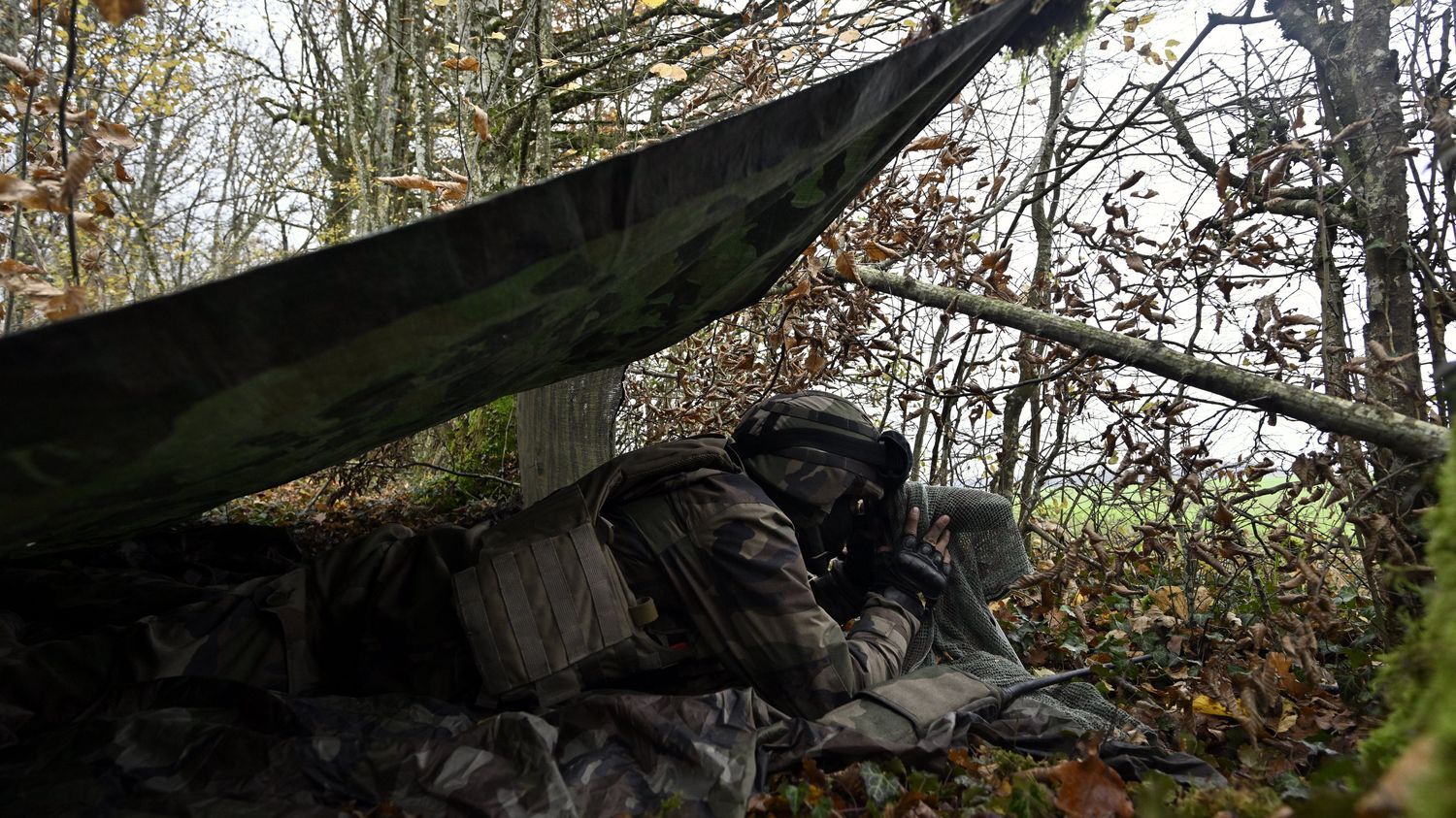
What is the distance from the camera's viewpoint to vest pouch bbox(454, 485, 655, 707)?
7.24 ft

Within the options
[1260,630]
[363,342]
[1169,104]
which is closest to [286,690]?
[363,342]

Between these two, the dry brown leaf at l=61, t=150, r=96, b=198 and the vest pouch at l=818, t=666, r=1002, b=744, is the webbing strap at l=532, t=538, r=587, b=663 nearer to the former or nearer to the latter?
the vest pouch at l=818, t=666, r=1002, b=744

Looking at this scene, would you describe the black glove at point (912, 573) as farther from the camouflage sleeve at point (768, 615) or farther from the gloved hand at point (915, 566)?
the camouflage sleeve at point (768, 615)

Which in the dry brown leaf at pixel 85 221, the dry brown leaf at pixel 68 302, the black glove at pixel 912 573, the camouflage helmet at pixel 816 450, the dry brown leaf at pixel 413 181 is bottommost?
the black glove at pixel 912 573

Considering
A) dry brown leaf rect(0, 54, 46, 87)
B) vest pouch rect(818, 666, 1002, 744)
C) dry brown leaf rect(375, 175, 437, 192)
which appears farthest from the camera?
dry brown leaf rect(375, 175, 437, 192)

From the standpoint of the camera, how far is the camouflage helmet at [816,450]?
266 cm

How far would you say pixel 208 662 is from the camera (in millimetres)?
2258

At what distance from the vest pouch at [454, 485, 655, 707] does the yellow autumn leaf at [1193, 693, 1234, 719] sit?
63.3 inches

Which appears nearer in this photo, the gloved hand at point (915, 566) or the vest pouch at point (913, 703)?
the vest pouch at point (913, 703)

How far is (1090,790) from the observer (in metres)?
1.75

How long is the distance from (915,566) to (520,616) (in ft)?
4.53

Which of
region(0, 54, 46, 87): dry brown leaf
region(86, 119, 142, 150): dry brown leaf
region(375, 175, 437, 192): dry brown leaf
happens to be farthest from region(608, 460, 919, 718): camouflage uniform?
region(0, 54, 46, 87): dry brown leaf

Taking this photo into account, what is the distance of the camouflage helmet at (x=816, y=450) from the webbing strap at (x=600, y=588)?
658 mm

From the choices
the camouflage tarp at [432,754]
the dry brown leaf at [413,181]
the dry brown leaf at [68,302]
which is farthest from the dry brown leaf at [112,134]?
the camouflage tarp at [432,754]
